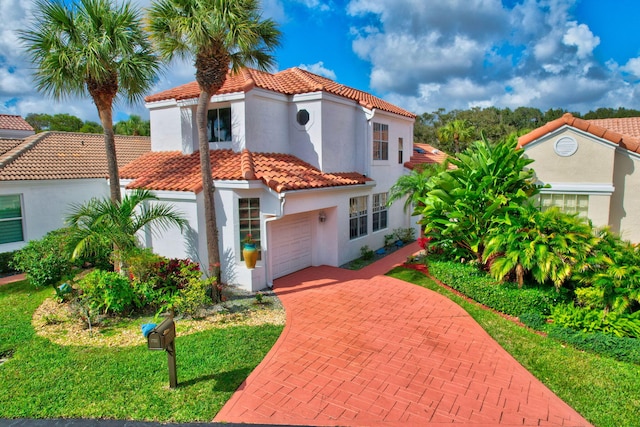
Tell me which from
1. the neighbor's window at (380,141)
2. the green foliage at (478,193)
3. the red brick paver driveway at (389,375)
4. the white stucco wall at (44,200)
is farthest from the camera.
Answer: the neighbor's window at (380,141)

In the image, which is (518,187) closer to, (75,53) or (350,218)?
(350,218)

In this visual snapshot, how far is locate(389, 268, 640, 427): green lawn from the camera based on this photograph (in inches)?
250

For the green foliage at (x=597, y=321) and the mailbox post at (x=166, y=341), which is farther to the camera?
the green foliage at (x=597, y=321)

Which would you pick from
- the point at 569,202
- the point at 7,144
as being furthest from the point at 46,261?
the point at 569,202

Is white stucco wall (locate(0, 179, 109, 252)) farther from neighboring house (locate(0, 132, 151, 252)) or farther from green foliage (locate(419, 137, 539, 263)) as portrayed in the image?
green foliage (locate(419, 137, 539, 263))

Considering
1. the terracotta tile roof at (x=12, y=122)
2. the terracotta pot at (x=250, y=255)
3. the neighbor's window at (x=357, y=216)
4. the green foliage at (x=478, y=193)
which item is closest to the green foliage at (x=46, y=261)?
the terracotta pot at (x=250, y=255)

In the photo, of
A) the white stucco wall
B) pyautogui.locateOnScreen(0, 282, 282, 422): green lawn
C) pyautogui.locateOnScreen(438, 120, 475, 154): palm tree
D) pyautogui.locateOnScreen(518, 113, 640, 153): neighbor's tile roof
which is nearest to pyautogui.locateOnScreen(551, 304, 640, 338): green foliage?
pyautogui.locateOnScreen(0, 282, 282, 422): green lawn

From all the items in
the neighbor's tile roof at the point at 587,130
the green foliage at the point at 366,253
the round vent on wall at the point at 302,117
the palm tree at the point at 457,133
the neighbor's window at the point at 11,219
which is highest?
the palm tree at the point at 457,133

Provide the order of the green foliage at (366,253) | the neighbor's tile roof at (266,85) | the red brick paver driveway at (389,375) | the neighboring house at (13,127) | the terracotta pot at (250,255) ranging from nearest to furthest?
the red brick paver driveway at (389,375), the terracotta pot at (250,255), the neighbor's tile roof at (266,85), the green foliage at (366,253), the neighboring house at (13,127)

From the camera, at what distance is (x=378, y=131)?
59.8 feet

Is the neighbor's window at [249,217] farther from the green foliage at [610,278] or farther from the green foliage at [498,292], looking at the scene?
the green foliage at [610,278]

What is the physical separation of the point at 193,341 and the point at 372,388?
4.24 meters

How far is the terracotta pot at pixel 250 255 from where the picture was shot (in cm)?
1222

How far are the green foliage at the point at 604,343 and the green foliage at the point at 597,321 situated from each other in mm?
300
